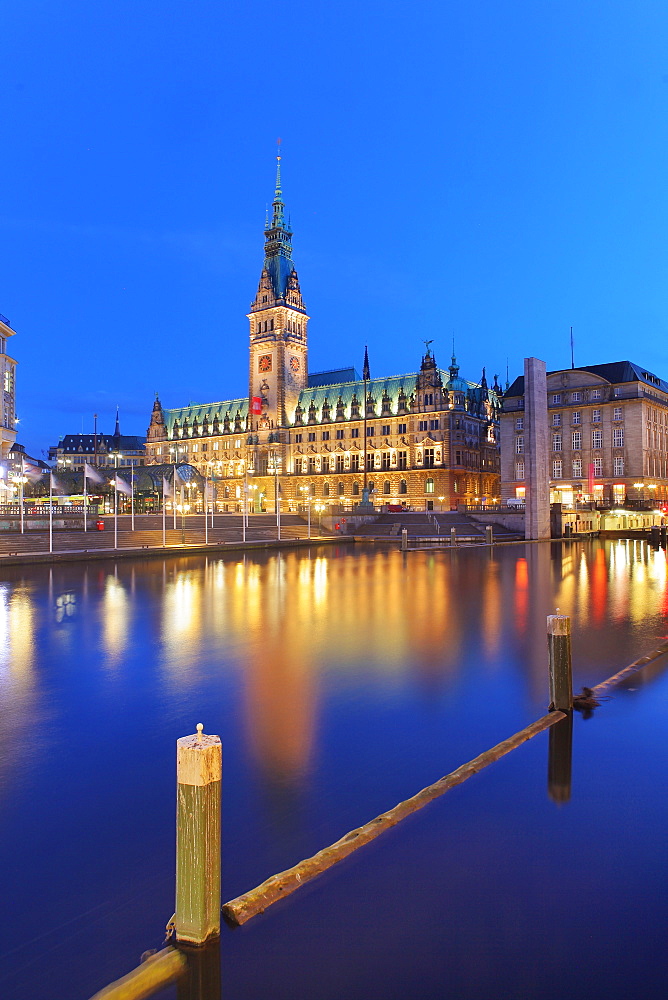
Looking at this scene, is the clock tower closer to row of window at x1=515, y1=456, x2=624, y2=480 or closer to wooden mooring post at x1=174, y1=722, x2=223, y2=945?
row of window at x1=515, y1=456, x2=624, y2=480

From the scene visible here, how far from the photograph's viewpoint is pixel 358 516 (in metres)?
72.8

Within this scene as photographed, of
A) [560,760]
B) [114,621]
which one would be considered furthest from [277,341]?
[560,760]

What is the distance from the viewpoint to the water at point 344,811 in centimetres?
495

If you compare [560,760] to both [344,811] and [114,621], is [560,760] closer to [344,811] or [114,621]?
[344,811]

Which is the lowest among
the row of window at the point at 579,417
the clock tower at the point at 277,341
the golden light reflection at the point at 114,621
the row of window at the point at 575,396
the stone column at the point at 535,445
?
the golden light reflection at the point at 114,621

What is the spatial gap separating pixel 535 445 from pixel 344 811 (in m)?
53.4

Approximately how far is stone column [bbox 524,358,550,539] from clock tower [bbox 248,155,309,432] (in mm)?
81691

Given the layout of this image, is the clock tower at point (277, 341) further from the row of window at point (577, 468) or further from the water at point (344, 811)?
the water at point (344, 811)

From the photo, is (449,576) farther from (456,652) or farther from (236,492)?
(236,492)

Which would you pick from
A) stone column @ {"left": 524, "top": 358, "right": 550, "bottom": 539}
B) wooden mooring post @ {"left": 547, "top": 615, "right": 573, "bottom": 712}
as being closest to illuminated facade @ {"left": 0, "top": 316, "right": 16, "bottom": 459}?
stone column @ {"left": 524, "top": 358, "right": 550, "bottom": 539}

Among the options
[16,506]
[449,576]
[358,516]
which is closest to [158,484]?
[16,506]

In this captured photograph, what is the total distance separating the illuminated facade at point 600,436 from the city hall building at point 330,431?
64.6 feet

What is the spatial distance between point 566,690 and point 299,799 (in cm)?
530

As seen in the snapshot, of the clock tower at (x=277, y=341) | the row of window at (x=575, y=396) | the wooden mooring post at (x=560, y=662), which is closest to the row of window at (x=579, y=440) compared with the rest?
the row of window at (x=575, y=396)
